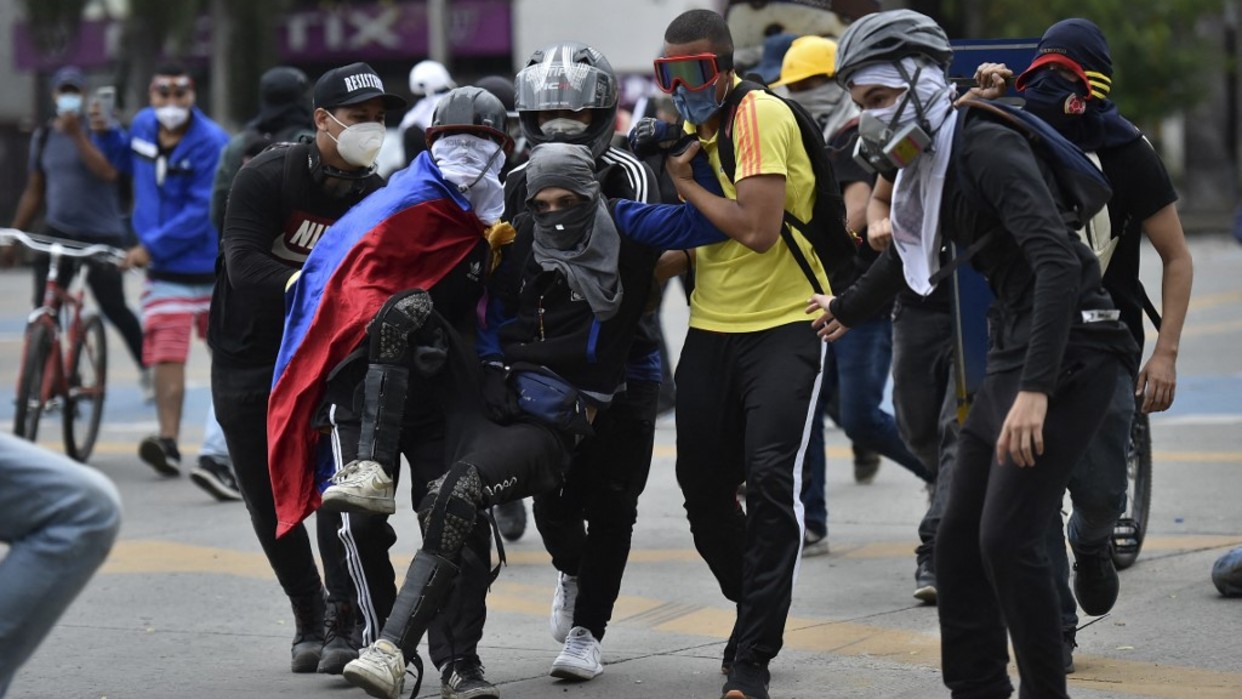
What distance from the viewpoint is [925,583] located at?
661 centimetres

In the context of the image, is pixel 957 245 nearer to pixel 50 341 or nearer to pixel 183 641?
pixel 183 641

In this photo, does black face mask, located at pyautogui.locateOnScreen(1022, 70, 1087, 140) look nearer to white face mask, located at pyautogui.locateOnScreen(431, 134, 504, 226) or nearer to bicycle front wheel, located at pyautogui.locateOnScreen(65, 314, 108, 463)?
white face mask, located at pyautogui.locateOnScreen(431, 134, 504, 226)

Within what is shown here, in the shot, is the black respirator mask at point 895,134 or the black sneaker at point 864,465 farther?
the black sneaker at point 864,465

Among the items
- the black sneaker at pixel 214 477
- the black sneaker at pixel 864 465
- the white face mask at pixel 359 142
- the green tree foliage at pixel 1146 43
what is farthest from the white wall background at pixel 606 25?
the white face mask at pixel 359 142

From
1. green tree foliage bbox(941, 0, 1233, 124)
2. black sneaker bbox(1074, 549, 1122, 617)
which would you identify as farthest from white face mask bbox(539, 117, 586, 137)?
green tree foliage bbox(941, 0, 1233, 124)

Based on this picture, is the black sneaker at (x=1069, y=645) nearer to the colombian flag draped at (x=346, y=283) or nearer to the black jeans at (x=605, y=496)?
the black jeans at (x=605, y=496)

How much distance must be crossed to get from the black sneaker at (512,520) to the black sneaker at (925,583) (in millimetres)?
2014

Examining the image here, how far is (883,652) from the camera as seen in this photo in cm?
589

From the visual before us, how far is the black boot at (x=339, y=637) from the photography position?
227 inches

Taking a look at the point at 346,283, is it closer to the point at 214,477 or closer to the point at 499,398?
the point at 499,398

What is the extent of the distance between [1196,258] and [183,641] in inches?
738

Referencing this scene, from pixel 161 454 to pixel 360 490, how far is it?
206 inches

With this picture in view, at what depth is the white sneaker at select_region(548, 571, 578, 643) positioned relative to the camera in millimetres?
5965

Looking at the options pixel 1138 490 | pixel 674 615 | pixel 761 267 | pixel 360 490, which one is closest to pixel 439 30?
pixel 1138 490
